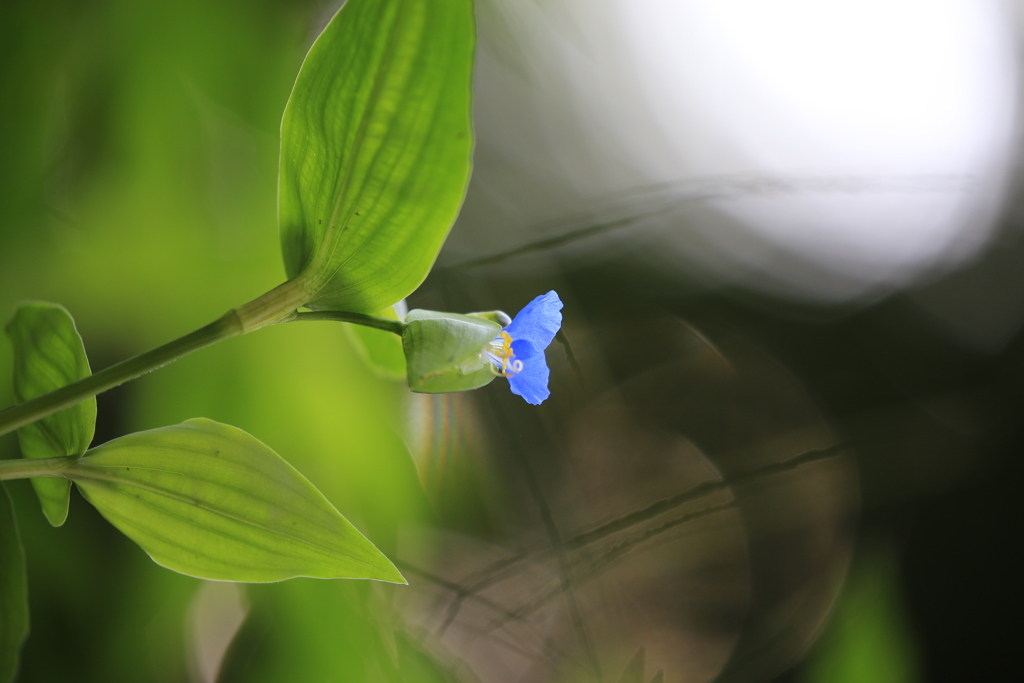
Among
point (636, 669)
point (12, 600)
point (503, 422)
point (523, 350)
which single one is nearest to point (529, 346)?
point (523, 350)

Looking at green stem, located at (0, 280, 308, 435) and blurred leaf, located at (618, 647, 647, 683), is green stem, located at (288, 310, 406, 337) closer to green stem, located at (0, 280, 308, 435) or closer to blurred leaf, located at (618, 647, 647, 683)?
green stem, located at (0, 280, 308, 435)

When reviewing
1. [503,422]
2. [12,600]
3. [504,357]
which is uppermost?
[503,422]

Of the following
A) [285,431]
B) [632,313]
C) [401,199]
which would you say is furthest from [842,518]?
[401,199]

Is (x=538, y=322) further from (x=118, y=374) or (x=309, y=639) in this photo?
(x=309, y=639)

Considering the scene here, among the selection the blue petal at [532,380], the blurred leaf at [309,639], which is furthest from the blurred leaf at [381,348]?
the blurred leaf at [309,639]

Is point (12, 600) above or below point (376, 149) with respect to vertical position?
below

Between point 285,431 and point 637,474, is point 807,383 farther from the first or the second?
point 285,431
